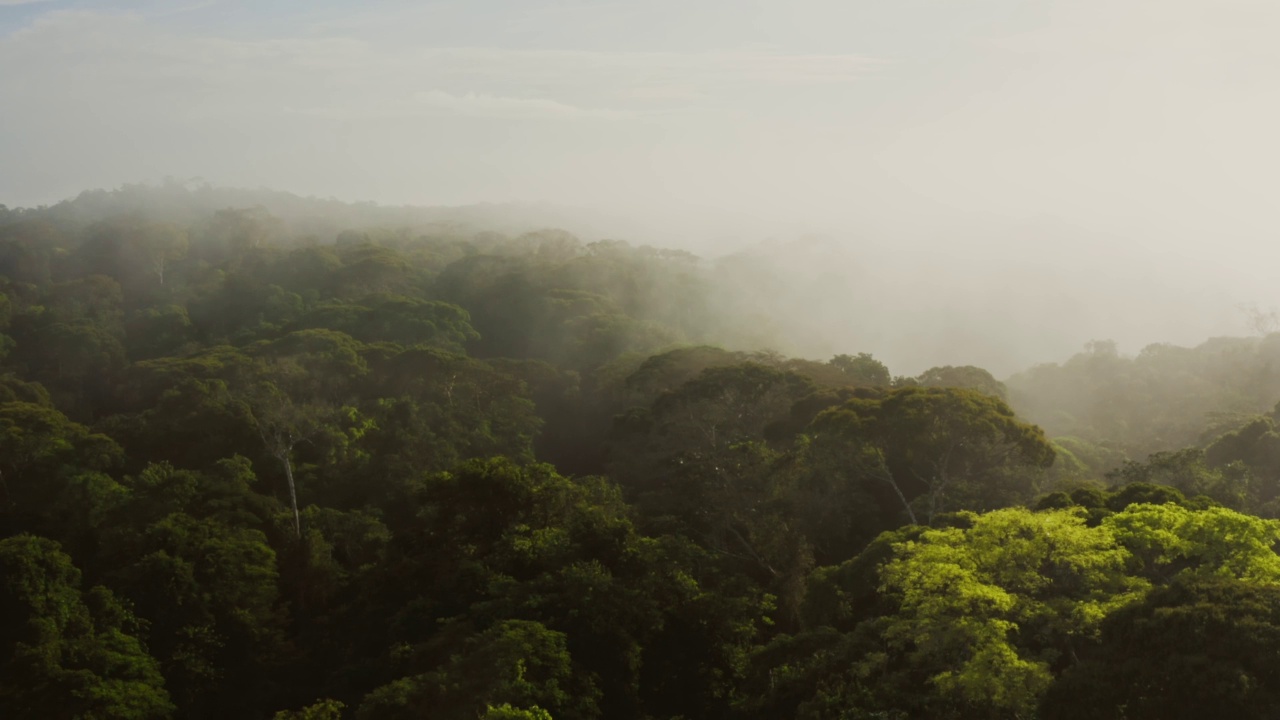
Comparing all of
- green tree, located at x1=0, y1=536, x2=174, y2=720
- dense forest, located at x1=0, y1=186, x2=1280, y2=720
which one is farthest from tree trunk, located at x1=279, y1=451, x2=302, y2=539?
green tree, located at x1=0, y1=536, x2=174, y2=720

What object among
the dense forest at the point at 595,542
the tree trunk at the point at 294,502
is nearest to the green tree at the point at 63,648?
the dense forest at the point at 595,542

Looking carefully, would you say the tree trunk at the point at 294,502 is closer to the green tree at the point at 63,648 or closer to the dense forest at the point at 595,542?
the dense forest at the point at 595,542

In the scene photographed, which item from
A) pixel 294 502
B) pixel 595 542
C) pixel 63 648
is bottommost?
pixel 63 648

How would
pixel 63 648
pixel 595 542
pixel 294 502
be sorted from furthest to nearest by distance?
pixel 294 502, pixel 595 542, pixel 63 648

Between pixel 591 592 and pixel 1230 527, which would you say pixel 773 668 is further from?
pixel 1230 527

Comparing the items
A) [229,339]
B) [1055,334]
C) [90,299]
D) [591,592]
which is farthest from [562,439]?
[1055,334]

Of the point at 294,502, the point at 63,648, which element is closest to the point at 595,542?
the point at 294,502

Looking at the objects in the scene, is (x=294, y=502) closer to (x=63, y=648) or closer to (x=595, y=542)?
(x=63, y=648)

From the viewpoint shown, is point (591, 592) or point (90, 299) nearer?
point (591, 592)
